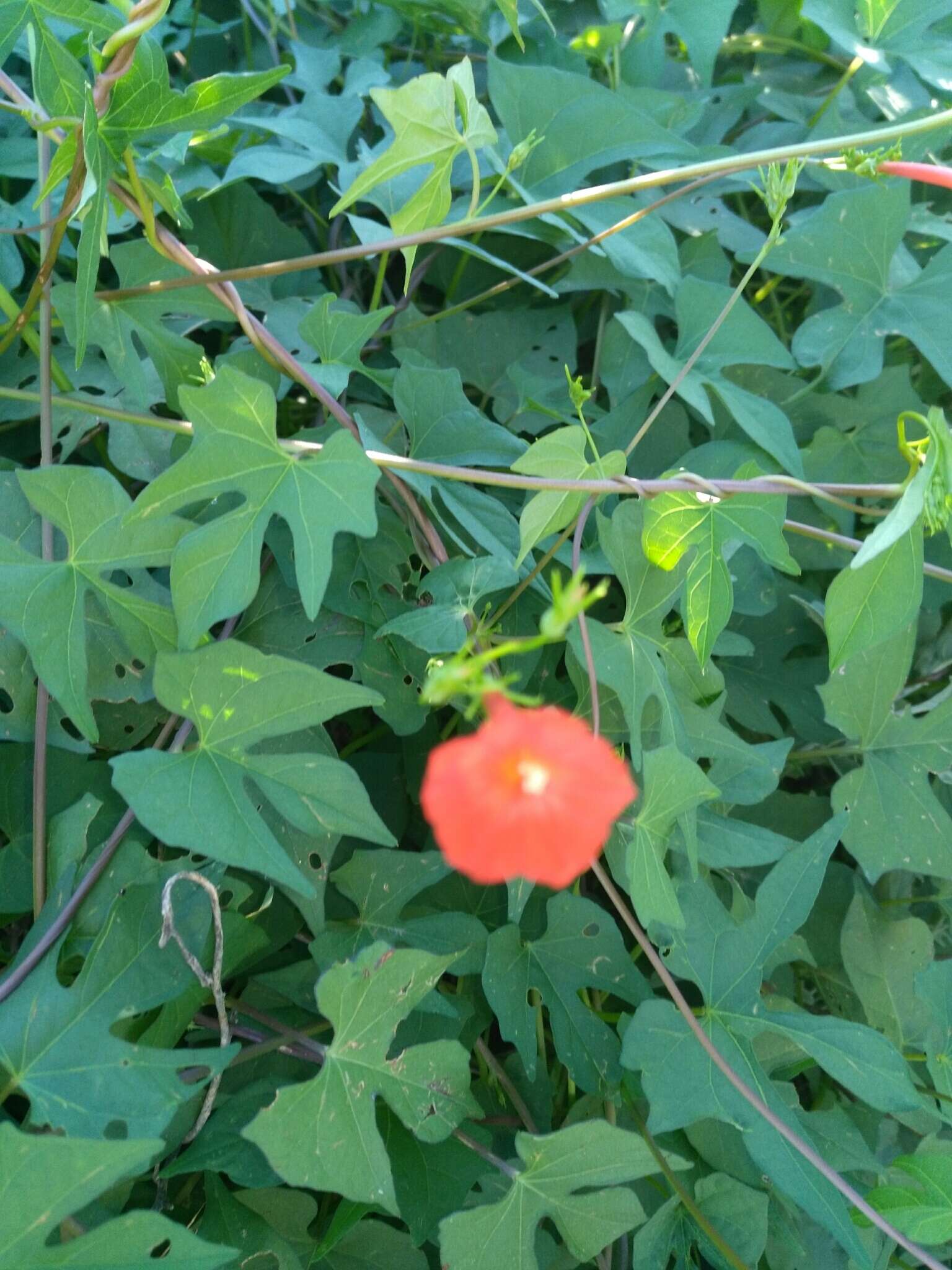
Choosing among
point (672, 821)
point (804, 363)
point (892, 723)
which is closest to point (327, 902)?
point (672, 821)

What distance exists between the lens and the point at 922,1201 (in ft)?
2.51

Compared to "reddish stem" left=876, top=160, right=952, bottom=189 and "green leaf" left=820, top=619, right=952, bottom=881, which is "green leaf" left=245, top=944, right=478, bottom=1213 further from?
"reddish stem" left=876, top=160, right=952, bottom=189

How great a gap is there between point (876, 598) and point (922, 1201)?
1.45 feet

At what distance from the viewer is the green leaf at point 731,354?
2.99 ft

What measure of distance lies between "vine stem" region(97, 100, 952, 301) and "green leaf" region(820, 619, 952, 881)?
416mm

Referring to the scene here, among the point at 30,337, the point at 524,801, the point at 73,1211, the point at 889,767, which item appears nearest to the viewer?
the point at 524,801

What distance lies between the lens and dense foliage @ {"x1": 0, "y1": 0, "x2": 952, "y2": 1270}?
0.66m

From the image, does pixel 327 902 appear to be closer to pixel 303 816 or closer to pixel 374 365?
pixel 303 816

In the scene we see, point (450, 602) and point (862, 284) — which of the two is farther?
point (862, 284)

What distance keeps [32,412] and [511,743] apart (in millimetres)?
682

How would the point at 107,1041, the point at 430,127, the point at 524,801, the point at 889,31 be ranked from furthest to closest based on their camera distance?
the point at 889,31, the point at 430,127, the point at 107,1041, the point at 524,801

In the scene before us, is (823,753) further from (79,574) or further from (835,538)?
(79,574)

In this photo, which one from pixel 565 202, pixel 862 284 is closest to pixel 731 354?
pixel 862 284

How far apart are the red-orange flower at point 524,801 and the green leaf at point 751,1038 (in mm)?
479
